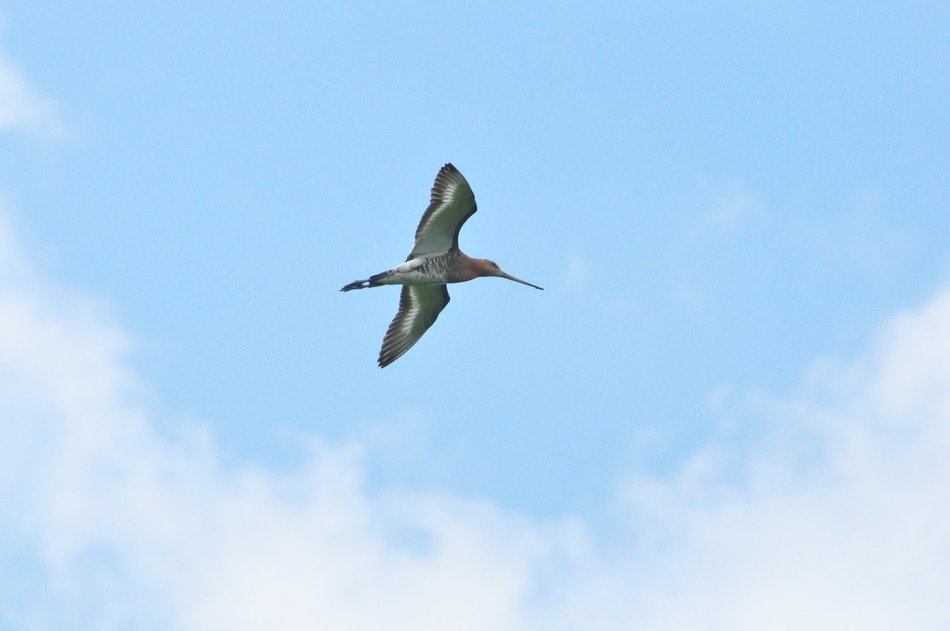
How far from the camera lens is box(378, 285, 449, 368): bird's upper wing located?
3131cm

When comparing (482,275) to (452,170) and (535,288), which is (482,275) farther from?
(452,170)

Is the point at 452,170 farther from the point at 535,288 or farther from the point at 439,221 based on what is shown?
the point at 535,288

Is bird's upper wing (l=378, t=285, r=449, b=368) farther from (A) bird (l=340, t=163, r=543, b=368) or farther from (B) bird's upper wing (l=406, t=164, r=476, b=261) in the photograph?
(B) bird's upper wing (l=406, t=164, r=476, b=261)

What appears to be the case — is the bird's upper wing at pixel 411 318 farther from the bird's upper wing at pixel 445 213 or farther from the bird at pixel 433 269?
the bird's upper wing at pixel 445 213

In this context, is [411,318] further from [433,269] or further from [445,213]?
[445,213]

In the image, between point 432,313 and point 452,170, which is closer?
point 452,170

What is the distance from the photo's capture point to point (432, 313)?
31.4 meters

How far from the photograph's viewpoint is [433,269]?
3016 cm

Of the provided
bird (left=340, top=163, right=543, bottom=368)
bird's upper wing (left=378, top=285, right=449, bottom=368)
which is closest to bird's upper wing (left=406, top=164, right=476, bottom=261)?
bird (left=340, top=163, right=543, bottom=368)

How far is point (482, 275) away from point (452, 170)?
10.0 feet

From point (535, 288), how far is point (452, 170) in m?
3.75

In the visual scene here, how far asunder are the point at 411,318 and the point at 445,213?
3.03 meters

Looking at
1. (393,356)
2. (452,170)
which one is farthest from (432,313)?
(452,170)

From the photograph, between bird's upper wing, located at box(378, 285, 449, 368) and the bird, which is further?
bird's upper wing, located at box(378, 285, 449, 368)
